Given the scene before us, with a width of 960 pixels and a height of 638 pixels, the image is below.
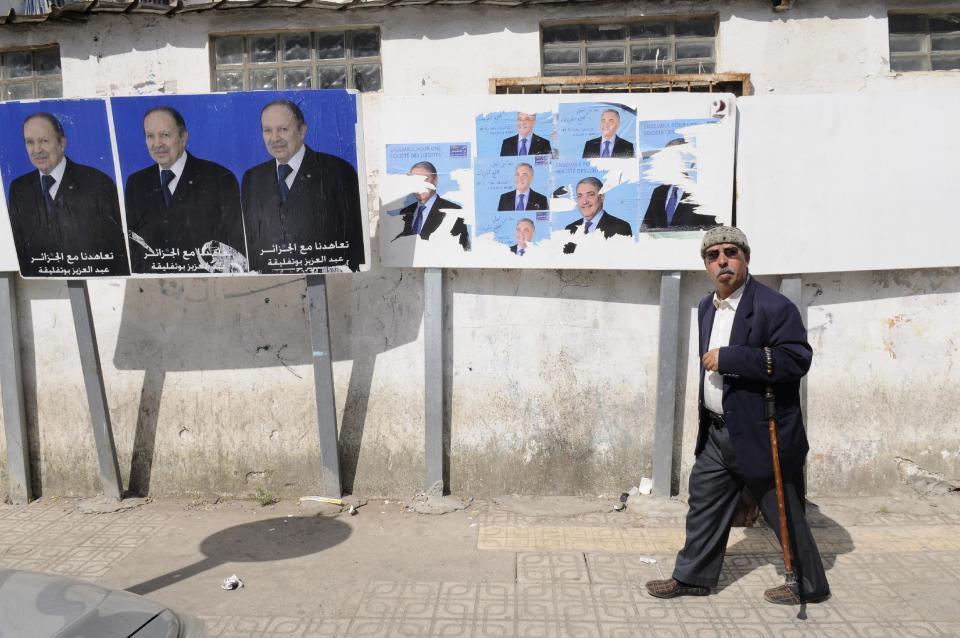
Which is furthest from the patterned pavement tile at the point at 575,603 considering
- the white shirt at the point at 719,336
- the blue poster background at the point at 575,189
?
the blue poster background at the point at 575,189

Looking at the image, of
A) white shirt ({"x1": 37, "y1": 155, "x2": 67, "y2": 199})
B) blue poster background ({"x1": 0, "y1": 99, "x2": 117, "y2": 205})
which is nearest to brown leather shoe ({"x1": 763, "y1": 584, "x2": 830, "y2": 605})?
blue poster background ({"x1": 0, "y1": 99, "x2": 117, "y2": 205})

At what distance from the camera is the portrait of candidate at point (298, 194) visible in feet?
16.7

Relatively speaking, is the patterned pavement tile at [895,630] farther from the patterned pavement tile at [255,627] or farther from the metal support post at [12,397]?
the metal support post at [12,397]

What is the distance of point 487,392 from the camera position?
5520 mm

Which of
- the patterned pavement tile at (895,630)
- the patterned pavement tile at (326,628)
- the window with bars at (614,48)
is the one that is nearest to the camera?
the patterned pavement tile at (895,630)

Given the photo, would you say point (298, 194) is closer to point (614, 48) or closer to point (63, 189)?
point (63, 189)

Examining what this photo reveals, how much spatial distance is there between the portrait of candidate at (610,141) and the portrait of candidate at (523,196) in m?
0.44

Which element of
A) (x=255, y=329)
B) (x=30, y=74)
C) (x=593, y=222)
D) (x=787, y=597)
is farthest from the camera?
(x=30, y=74)

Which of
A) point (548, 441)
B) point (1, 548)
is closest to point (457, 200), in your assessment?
point (548, 441)

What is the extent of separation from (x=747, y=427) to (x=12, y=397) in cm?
509

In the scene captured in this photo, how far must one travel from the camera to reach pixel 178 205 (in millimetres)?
5262

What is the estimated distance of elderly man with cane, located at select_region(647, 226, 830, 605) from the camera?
383 cm

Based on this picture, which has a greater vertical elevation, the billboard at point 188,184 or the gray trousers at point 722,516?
the billboard at point 188,184

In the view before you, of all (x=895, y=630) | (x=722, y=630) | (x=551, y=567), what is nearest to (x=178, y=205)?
(x=551, y=567)
